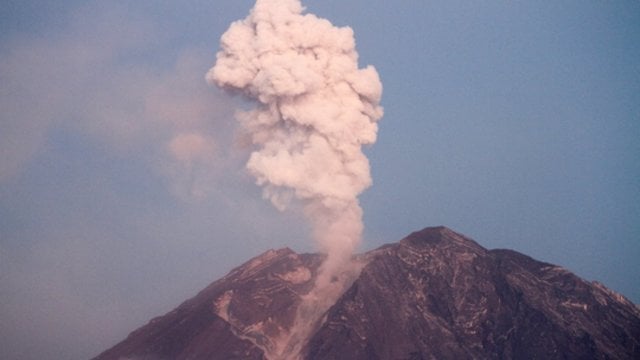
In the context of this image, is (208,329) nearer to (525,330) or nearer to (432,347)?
(432,347)

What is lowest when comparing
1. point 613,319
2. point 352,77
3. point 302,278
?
point 613,319

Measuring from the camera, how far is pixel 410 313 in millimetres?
64375

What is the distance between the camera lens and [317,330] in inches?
2438

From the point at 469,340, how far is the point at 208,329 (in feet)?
69.2

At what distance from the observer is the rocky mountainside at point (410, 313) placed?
60.5m

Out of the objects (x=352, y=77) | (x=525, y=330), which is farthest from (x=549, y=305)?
(x=352, y=77)

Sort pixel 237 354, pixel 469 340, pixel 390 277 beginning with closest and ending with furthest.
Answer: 1. pixel 237 354
2. pixel 469 340
3. pixel 390 277

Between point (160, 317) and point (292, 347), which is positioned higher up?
point (160, 317)

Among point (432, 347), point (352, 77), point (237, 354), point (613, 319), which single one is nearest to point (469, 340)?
point (432, 347)

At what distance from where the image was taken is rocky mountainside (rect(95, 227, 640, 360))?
198 feet

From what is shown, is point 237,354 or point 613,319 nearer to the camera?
point 237,354

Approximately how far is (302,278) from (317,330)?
351 inches

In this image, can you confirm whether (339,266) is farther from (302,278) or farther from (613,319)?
(613,319)

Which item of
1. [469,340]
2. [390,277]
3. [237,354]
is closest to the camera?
[237,354]
